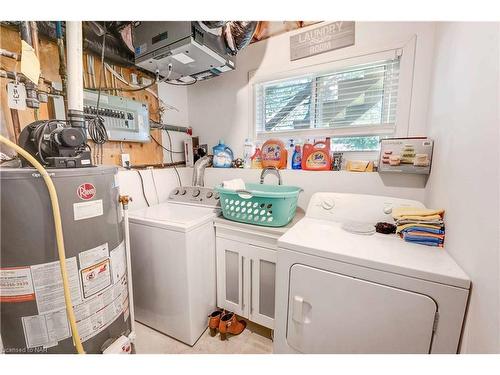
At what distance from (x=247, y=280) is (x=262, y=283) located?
0.11 metres

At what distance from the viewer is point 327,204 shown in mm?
1319

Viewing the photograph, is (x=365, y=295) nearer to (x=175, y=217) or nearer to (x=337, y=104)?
(x=175, y=217)

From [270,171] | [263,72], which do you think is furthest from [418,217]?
[263,72]

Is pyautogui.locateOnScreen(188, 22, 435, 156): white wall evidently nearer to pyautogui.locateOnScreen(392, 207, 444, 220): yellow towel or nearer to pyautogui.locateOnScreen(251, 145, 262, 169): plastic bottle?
pyautogui.locateOnScreen(251, 145, 262, 169): plastic bottle

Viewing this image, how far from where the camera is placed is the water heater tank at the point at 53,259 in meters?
0.68

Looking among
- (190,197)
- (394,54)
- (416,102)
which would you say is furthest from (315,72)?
(190,197)

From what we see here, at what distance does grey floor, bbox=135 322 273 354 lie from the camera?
52.6 inches

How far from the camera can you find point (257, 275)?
1357 millimetres

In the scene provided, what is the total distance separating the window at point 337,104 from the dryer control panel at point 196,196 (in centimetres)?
81

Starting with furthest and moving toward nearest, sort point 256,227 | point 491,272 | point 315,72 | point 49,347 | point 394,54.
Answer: point 315,72 → point 394,54 → point 256,227 → point 49,347 → point 491,272

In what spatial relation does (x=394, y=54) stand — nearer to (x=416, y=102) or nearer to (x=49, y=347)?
(x=416, y=102)

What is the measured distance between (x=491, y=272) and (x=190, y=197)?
1767 millimetres

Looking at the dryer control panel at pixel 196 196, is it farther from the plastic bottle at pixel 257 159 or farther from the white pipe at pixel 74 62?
the white pipe at pixel 74 62

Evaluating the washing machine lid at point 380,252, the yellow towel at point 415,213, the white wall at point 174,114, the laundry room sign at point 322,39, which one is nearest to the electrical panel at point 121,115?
the white wall at point 174,114
